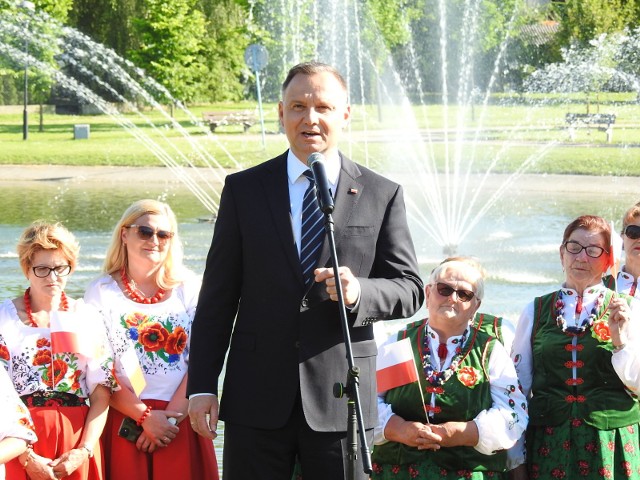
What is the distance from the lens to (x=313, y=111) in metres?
3.56

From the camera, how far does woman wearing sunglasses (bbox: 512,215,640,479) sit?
424 centimetres

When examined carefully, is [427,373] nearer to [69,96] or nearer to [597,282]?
[597,282]

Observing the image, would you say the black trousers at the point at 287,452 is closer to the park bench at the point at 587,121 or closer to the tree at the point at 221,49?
the park bench at the point at 587,121

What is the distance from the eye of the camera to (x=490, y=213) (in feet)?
54.0

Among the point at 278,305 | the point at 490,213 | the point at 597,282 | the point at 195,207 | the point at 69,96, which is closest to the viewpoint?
the point at 278,305

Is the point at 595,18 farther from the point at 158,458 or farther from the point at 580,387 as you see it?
the point at 158,458

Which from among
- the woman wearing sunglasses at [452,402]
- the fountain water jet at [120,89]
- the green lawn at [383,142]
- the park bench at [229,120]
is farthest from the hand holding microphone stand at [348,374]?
the park bench at [229,120]

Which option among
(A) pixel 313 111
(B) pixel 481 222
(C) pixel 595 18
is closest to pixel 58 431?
(A) pixel 313 111

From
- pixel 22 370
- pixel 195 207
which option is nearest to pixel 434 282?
pixel 22 370

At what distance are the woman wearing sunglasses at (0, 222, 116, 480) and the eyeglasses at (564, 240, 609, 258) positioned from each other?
191 cm

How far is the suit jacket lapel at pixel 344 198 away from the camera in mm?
3533

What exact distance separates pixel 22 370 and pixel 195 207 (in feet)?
43.9

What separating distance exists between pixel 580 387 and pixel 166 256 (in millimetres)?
1786

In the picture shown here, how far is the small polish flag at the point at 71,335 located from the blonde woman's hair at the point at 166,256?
1.33ft
